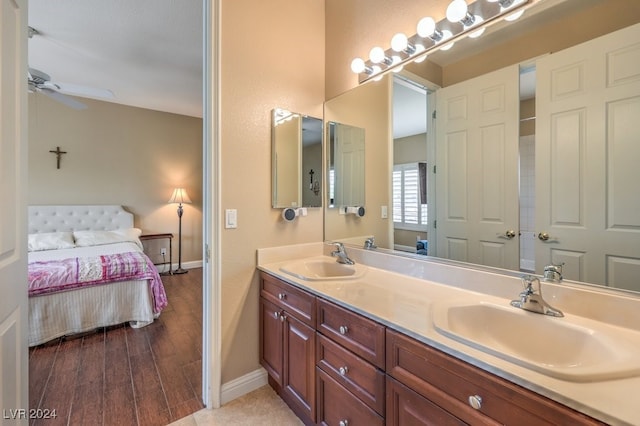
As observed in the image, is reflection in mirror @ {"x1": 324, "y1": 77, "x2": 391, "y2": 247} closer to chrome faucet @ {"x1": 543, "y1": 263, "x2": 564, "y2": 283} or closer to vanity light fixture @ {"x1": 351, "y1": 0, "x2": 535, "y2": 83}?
vanity light fixture @ {"x1": 351, "y1": 0, "x2": 535, "y2": 83}

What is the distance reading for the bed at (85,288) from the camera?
2.50m

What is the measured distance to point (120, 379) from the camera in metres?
2.03

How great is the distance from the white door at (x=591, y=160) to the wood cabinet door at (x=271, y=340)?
136cm

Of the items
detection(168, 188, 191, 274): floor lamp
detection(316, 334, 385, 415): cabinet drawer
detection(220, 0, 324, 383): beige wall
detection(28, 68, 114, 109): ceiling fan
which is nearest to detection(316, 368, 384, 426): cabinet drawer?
detection(316, 334, 385, 415): cabinet drawer

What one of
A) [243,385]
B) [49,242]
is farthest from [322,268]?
[49,242]

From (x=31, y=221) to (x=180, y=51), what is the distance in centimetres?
321

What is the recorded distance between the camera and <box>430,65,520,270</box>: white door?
4.28ft

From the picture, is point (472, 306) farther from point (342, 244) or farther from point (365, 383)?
point (342, 244)

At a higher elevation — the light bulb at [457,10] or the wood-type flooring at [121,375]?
the light bulb at [457,10]

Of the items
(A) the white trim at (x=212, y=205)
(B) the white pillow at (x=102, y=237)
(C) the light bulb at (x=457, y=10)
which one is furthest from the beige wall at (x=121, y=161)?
(C) the light bulb at (x=457, y=10)

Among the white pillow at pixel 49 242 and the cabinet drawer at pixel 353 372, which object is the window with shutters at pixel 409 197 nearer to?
the cabinet drawer at pixel 353 372

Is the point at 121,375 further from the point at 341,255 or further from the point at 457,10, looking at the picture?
the point at 457,10

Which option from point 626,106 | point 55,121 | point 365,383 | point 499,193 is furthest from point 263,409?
point 55,121

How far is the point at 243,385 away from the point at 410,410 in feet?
4.18
